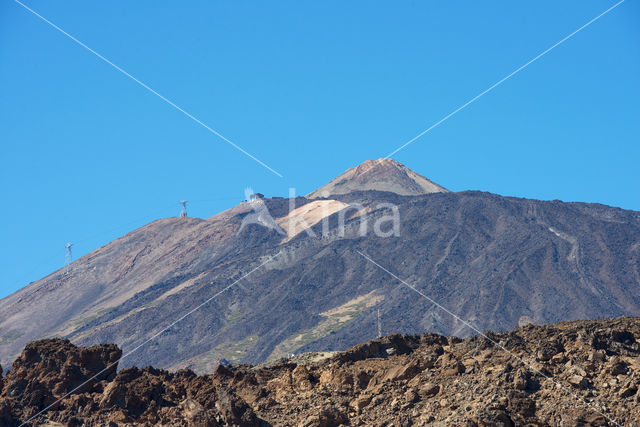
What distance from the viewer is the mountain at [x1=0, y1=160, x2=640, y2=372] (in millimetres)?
149250

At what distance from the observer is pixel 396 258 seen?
179625mm

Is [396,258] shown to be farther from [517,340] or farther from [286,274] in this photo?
[517,340]

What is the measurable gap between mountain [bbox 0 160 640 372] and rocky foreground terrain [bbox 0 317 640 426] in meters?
95.1

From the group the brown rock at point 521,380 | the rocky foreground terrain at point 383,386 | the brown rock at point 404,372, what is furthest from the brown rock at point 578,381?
the brown rock at point 404,372

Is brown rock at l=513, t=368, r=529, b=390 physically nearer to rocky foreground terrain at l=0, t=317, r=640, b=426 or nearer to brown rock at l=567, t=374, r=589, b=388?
rocky foreground terrain at l=0, t=317, r=640, b=426

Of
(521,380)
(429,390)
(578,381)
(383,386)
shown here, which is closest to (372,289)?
(383,386)

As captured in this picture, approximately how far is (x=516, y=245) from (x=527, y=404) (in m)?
151

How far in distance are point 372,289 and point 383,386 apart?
445ft

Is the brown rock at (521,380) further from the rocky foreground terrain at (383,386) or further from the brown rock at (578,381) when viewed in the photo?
the brown rock at (578,381)

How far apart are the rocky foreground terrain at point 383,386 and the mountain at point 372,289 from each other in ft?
312

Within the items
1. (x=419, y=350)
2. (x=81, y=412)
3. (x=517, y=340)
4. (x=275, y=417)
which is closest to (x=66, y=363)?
(x=81, y=412)

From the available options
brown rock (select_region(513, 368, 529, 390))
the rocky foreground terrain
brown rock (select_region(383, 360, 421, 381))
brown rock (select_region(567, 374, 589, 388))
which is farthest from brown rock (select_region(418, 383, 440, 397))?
brown rock (select_region(567, 374, 589, 388))

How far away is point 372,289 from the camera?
169 meters

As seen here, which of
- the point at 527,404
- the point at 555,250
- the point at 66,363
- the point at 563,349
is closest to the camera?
the point at 527,404
